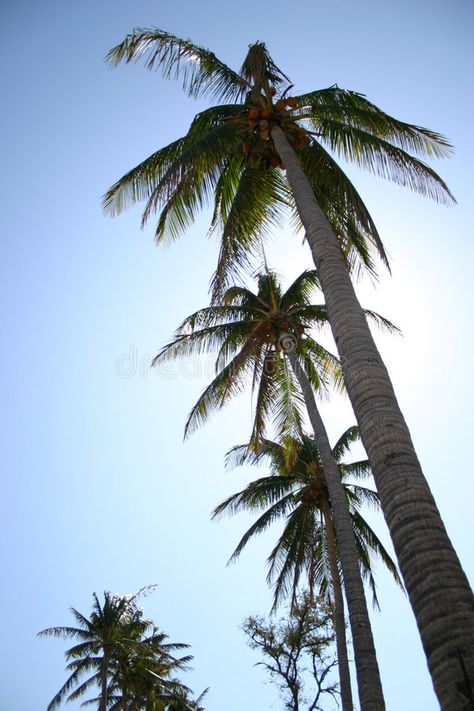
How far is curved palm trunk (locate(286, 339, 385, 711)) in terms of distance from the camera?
8133 mm

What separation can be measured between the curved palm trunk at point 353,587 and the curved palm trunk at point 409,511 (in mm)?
6019

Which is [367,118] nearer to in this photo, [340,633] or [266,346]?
[266,346]

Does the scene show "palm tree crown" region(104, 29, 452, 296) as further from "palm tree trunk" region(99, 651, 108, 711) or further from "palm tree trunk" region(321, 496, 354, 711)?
"palm tree trunk" region(99, 651, 108, 711)

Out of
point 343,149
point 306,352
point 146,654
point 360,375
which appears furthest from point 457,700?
point 146,654

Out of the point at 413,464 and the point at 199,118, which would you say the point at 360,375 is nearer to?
the point at 413,464

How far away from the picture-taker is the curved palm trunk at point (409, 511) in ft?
9.18

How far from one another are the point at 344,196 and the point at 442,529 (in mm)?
6293

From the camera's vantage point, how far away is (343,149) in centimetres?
873

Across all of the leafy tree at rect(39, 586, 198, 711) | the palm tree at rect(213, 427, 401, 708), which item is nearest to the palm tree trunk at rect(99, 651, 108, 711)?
the leafy tree at rect(39, 586, 198, 711)

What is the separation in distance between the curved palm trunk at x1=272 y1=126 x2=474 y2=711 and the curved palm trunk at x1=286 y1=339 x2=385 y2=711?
6.02 meters

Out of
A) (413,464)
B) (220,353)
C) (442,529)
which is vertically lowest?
(442,529)

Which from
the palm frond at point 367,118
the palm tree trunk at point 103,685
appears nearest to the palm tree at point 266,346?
the palm frond at point 367,118

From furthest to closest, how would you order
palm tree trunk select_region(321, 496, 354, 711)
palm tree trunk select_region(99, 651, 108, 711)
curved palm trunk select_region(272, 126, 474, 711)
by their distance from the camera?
palm tree trunk select_region(99, 651, 108, 711) < palm tree trunk select_region(321, 496, 354, 711) < curved palm trunk select_region(272, 126, 474, 711)

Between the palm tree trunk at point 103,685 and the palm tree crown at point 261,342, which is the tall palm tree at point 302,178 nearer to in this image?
the palm tree crown at point 261,342
